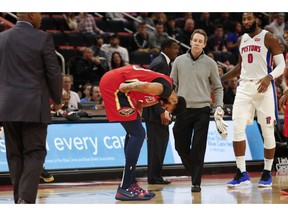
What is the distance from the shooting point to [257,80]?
9.12m

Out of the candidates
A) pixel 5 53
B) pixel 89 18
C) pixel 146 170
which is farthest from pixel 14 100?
pixel 89 18

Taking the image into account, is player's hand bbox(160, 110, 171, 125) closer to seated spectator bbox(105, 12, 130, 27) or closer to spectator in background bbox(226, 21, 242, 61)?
spectator in background bbox(226, 21, 242, 61)

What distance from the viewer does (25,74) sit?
624 centimetres

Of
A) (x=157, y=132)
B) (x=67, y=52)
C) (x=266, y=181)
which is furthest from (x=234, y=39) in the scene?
(x=266, y=181)

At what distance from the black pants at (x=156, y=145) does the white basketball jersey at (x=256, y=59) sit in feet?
4.78

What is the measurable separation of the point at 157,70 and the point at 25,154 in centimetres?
353

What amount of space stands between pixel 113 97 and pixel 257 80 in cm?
218

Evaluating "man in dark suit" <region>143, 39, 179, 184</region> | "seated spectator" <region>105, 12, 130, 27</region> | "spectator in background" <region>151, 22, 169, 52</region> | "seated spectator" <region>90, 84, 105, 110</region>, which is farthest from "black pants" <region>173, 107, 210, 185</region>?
"seated spectator" <region>105, 12, 130, 27</region>

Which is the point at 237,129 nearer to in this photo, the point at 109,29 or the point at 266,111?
the point at 266,111

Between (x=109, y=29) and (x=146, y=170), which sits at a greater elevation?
(x=109, y=29)

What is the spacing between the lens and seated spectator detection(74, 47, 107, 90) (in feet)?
48.0

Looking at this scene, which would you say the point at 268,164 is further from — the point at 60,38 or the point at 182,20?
the point at 182,20

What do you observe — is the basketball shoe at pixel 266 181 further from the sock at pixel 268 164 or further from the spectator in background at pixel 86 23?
the spectator in background at pixel 86 23

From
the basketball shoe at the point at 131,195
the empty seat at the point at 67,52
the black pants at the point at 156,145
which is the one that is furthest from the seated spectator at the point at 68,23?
the basketball shoe at the point at 131,195
